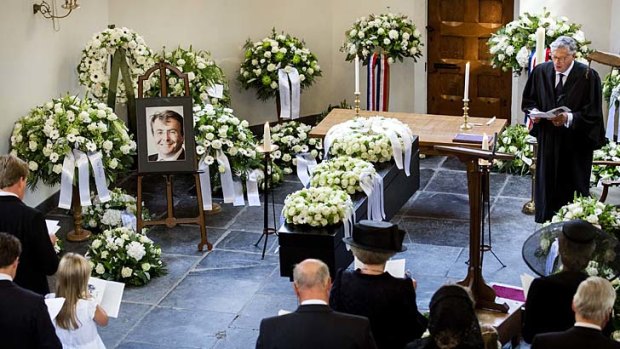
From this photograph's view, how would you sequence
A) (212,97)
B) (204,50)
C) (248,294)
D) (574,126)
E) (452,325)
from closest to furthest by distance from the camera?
(452,325)
(248,294)
(574,126)
(212,97)
(204,50)

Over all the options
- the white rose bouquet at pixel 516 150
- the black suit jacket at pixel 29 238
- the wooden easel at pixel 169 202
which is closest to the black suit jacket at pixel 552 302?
the black suit jacket at pixel 29 238

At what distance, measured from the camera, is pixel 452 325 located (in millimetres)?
4309

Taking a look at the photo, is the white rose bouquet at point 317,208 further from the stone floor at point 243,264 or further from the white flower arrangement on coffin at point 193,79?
the white flower arrangement on coffin at point 193,79

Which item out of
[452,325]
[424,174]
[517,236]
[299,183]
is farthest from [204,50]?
[452,325]

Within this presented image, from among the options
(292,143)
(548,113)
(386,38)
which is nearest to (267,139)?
(548,113)

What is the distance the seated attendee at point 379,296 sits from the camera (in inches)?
197

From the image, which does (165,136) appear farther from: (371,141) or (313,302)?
(313,302)

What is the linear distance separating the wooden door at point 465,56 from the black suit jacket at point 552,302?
652 centimetres

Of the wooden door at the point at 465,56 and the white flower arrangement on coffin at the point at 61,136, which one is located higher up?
the wooden door at the point at 465,56

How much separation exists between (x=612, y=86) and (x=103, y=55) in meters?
4.66

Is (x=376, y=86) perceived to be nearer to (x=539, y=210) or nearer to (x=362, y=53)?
(x=362, y=53)

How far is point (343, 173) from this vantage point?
8055 mm

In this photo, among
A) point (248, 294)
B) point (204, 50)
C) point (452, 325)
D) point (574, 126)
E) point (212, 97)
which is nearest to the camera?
point (452, 325)

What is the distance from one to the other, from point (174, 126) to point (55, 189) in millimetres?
1793
